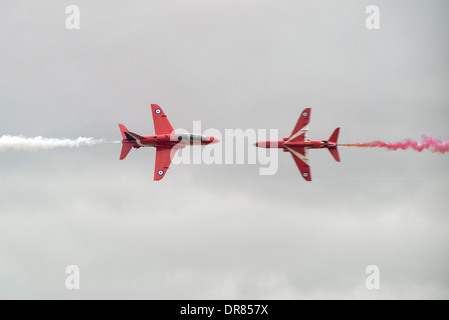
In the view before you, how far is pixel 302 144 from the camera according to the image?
77.1m

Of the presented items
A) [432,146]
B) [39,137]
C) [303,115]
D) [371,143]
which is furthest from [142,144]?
[432,146]

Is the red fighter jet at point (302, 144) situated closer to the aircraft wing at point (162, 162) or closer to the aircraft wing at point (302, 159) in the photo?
the aircraft wing at point (302, 159)

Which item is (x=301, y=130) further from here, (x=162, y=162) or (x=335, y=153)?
(x=162, y=162)

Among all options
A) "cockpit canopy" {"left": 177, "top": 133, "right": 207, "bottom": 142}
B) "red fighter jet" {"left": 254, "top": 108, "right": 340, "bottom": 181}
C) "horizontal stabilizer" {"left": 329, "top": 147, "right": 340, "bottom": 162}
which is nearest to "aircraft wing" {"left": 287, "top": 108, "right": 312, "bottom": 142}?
"red fighter jet" {"left": 254, "top": 108, "right": 340, "bottom": 181}

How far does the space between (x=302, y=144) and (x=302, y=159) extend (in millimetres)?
1634

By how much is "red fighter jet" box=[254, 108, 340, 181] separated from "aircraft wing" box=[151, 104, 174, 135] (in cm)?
1144

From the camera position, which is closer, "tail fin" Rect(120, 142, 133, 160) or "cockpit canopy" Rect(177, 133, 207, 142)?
"tail fin" Rect(120, 142, 133, 160)

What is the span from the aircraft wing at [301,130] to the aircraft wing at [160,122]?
13.7m

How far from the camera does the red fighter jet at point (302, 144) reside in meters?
76.7

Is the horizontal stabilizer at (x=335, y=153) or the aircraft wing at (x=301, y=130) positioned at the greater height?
the aircraft wing at (x=301, y=130)

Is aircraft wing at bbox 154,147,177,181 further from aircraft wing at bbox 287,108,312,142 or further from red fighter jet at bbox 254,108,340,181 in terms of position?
aircraft wing at bbox 287,108,312,142

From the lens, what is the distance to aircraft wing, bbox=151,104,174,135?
80875 mm

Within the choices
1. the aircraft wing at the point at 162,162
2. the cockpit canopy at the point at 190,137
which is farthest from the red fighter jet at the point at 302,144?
the aircraft wing at the point at 162,162
